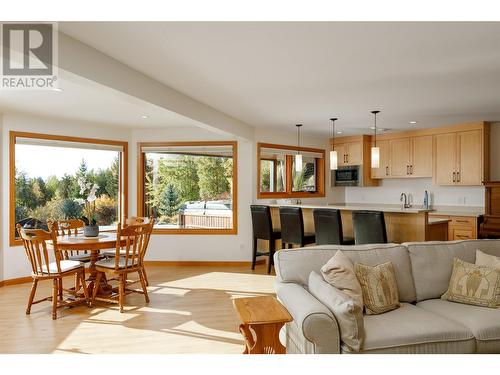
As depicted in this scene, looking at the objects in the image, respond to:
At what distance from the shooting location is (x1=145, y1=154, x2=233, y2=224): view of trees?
679 centimetres

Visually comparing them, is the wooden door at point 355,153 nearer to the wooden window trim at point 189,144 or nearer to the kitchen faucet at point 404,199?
the kitchen faucet at point 404,199

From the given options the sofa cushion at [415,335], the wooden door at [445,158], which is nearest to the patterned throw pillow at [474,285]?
the sofa cushion at [415,335]

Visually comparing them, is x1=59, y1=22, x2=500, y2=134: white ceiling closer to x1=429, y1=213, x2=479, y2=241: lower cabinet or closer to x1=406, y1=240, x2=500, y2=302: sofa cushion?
x1=406, y1=240, x2=500, y2=302: sofa cushion

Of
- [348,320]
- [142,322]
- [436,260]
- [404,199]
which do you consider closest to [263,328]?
[348,320]

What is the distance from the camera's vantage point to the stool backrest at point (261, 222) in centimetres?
604

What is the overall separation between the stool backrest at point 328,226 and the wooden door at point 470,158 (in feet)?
8.71

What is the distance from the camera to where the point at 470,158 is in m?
6.21

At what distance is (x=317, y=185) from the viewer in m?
8.02

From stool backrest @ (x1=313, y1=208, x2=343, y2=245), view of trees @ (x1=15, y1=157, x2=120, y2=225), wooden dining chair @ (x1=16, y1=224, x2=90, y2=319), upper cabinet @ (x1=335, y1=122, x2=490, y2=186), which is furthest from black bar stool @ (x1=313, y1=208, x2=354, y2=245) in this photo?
view of trees @ (x1=15, y1=157, x2=120, y2=225)

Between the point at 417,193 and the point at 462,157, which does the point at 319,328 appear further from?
the point at 417,193

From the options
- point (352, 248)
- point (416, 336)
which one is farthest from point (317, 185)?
point (416, 336)

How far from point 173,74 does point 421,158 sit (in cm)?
503

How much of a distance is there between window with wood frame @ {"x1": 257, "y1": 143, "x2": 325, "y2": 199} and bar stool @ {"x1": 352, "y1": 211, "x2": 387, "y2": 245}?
2227 mm

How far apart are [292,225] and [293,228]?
0.15ft
